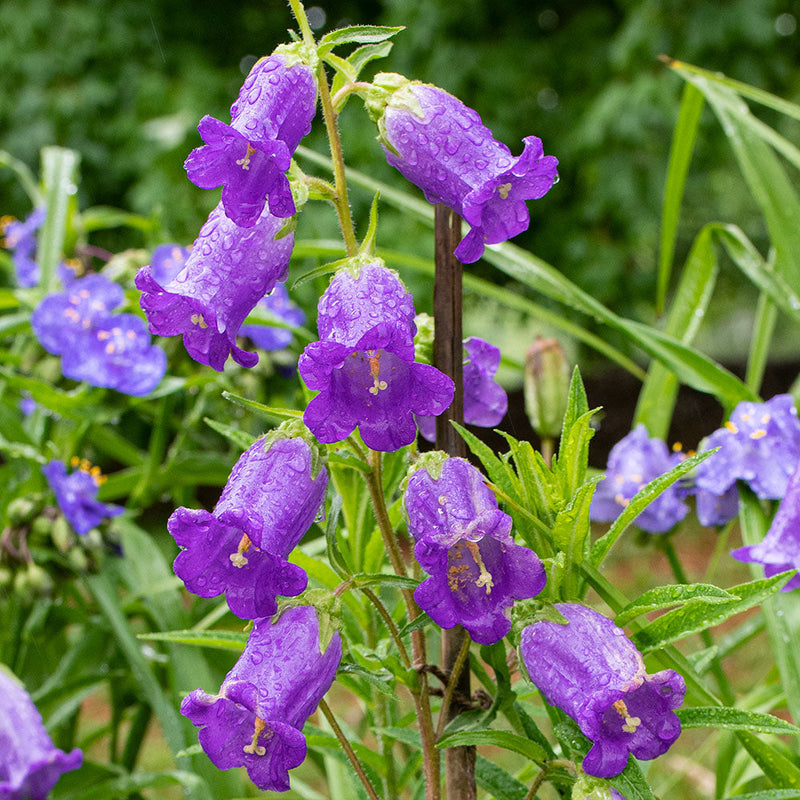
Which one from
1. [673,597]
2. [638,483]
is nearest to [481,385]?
[673,597]

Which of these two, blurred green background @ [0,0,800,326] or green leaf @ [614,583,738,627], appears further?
blurred green background @ [0,0,800,326]

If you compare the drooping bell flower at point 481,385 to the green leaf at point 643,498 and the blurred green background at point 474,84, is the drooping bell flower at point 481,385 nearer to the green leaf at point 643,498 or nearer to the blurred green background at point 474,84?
the green leaf at point 643,498

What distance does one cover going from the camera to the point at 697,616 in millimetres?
530

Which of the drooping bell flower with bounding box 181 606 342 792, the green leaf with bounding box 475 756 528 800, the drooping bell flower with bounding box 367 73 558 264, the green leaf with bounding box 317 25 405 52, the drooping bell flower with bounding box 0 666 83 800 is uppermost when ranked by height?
the green leaf with bounding box 317 25 405 52

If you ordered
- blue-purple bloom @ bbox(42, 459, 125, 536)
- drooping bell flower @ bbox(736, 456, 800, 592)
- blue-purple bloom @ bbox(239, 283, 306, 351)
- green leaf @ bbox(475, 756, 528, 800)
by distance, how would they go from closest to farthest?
green leaf @ bbox(475, 756, 528, 800) → drooping bell flower @ bbox(736, 456, 800, 592) → blue-purple bloom @ bbox(42, 459, 125, 536) → blue-purple bloom @ bbox(239, 283, 306, 351)

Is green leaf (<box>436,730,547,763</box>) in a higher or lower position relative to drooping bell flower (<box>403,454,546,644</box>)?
lower

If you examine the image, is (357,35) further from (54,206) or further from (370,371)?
(54,206)

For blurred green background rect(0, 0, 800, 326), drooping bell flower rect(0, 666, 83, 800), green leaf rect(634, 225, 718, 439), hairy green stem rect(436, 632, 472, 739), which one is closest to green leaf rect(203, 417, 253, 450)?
hairy green stem rect(436, 632, 472, 739)

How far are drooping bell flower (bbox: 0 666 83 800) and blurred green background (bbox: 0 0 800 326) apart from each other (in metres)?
3.03

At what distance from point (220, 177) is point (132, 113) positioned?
4.13 metres

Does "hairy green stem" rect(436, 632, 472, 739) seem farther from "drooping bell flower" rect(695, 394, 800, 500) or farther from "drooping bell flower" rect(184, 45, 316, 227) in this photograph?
"drooping bell flower" rect(695, 394, 800, 500)

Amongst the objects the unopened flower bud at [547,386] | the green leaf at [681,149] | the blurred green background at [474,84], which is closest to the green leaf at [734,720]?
the unopened flower bud at [547,386]

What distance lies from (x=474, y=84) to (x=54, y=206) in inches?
125

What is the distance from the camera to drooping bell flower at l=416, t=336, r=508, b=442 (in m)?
0.64
